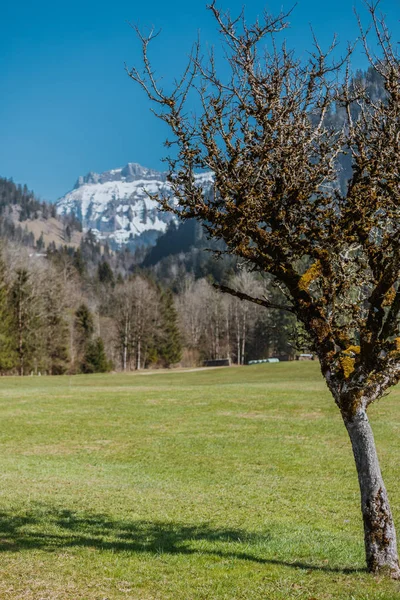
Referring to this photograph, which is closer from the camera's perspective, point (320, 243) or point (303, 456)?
point (320, 243)

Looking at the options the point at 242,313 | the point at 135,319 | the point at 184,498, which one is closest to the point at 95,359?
the point at 135,319

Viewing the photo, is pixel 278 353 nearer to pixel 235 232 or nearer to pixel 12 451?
pixel 12 451

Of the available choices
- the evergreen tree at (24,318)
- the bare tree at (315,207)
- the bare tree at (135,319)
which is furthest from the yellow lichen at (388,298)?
the bare tree at (135,319)

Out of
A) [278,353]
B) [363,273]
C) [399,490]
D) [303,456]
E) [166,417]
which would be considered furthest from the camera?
[278,353]

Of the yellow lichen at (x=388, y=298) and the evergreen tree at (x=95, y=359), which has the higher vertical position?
the yellow lichen at (x=388, y=298)

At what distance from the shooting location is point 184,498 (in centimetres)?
1552

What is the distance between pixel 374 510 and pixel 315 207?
15.1 ft

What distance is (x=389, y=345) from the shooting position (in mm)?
8422

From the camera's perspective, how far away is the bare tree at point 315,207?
27.7 feet

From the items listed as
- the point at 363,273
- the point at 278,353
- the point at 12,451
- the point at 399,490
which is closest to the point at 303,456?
the point at 399,490

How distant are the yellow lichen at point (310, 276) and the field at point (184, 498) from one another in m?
4.31

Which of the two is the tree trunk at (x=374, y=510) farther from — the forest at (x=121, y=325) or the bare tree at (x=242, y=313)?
the bare tree at (x=242, y=313)

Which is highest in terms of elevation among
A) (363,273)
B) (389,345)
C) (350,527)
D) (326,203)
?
(326,203)

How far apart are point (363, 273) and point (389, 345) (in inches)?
51.1
